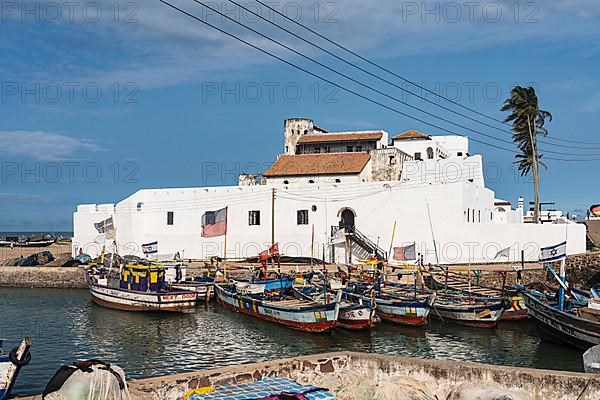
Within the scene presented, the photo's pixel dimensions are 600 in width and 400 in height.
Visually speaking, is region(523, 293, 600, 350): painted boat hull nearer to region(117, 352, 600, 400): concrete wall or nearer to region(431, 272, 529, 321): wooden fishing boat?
region(431, 272, 529, 321): wooden fishing boat

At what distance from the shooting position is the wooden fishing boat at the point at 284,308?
73.2 ft

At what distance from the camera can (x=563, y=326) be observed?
19328 millimetres

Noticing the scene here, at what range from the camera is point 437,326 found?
24.5 m

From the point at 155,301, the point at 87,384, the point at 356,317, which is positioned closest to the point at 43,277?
the point at 155,301

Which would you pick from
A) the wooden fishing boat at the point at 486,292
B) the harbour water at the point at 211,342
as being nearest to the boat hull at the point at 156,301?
the harbour water at the point at 211,342

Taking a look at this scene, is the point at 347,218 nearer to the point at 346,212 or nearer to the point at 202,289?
the point at 346,212

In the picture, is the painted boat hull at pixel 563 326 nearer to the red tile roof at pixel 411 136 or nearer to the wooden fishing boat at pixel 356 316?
the wooden fishing boat at pixel 356 316

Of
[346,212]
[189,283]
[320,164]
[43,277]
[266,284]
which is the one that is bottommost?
[43,277]

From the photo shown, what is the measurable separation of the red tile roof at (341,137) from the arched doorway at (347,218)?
944 cm

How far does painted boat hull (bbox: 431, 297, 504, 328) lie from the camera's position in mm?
23703

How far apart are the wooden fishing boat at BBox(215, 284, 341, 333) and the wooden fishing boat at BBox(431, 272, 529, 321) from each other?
7.18 meters

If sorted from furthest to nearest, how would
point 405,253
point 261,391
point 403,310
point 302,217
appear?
point 302,217 → point 405,253 → point 403,310 → point 261,391

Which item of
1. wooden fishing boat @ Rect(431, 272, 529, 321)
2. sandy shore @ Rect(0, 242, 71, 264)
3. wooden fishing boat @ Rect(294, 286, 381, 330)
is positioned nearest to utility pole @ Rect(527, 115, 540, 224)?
wooden fishing boat @ Rect(431, 272, 529, 321)

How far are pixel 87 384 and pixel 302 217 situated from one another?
34506 mm
